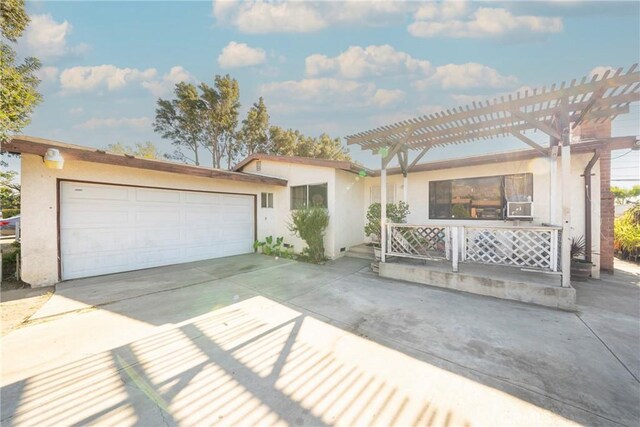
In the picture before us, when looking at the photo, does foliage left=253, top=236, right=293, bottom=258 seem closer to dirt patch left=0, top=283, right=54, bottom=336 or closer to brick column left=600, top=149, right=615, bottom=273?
dirt patch left=0, top=283, right=54, bottom=336

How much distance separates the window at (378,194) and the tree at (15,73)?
10.6m

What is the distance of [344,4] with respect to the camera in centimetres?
792

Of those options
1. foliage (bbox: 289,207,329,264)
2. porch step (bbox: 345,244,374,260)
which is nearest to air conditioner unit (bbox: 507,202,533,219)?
porch step (bbox: 345,244,374,260)

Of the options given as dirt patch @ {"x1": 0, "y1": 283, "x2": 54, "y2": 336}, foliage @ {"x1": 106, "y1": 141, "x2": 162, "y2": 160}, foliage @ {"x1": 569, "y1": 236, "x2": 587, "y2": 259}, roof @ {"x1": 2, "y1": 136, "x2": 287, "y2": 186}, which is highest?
foliage @ {"x1": 106, "y1": 141, "x2": 162, "y2": 160}

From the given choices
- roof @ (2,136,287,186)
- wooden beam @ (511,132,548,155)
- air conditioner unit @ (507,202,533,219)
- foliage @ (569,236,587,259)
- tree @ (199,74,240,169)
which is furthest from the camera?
tree @ (199,74,240,169)

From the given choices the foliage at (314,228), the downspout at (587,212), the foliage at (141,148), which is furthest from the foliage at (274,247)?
the foliage at (141,148)

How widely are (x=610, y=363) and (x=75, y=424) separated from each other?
5.16m

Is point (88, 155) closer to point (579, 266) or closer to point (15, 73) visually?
point (15, 73)

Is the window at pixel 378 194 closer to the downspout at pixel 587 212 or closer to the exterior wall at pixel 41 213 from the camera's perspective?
the downspout at pixel 587 212

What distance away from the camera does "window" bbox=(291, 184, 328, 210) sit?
8.16 meters

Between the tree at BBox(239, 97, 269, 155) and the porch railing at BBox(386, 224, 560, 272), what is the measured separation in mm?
15529

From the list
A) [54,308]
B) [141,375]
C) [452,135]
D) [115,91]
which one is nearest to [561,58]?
[452,135]

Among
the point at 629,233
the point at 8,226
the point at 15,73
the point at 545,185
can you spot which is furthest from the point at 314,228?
the point at 8,226

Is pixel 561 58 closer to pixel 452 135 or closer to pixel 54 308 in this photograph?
pixel 452 135
